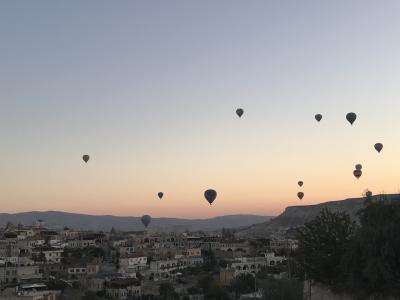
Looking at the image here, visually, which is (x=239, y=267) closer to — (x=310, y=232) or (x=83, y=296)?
(x=83, y=296)

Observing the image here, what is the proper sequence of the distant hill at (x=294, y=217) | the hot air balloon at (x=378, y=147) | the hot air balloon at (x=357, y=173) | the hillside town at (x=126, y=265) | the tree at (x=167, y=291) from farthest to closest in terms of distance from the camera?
the distant hill at (x=294, y=217) < the hillside town at (x=126, y=265) < the tree at (x=167, y=291) < the hot air balloon at (x=357, y=173) < the hot air balloon at (x=378, y=147)

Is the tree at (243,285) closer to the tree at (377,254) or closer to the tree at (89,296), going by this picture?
the tree at (89,296)

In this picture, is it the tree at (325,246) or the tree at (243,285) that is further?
the tree at (243,285)

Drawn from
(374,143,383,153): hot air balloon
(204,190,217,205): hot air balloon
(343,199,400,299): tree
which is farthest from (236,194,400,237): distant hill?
(343,199,400,299): tree

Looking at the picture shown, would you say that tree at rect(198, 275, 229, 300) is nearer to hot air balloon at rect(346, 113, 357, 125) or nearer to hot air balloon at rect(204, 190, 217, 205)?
hot air balloon at rect(204, 190, 217, 205)

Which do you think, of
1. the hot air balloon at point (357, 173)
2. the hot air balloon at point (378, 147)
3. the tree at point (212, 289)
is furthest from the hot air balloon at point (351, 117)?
the tree at point (212, 289)

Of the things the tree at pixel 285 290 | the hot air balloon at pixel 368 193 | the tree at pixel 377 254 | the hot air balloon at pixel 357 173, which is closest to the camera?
the tree at pixel 377 254
